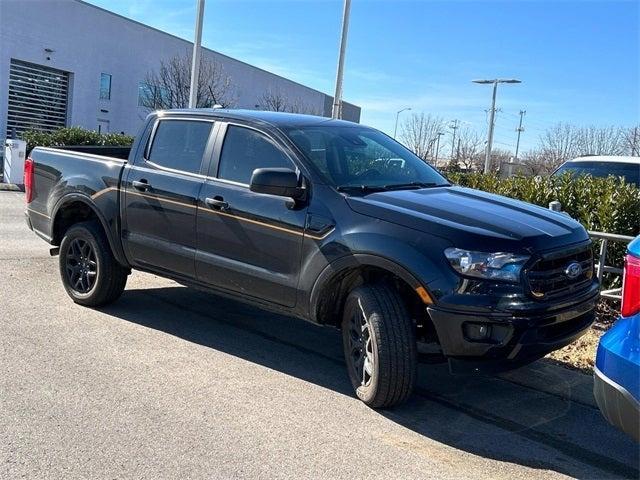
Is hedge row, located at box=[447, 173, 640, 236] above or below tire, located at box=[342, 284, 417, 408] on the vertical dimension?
above

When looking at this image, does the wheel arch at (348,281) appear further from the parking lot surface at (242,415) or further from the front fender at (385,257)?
the parking lot surface at (242,415)

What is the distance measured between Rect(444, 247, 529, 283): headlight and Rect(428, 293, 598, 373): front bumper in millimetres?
217

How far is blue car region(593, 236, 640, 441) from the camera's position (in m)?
2.68

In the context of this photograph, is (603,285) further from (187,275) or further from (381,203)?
(187,275)

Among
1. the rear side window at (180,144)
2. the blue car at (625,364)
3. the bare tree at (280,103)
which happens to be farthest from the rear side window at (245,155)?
the bare tree at (280,103)

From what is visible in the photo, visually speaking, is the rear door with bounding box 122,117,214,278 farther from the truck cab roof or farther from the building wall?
the building wall

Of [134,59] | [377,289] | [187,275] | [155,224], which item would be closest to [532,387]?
[377,289]

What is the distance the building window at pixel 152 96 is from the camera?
3862 centimetres

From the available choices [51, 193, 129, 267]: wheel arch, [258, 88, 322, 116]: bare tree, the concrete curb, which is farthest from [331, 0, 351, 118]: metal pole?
[258, 88, 322, 116]: bare tree

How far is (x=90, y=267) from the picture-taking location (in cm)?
604

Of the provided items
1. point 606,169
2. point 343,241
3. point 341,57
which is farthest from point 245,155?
point 341,57

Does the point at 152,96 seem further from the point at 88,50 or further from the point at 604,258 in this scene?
the point at 604,258

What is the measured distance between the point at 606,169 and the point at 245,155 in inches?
268

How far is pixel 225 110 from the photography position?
17.9 feet
